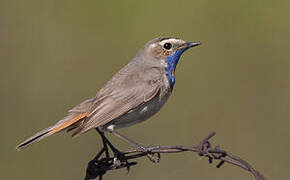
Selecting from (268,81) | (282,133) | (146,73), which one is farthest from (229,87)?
(146,73)

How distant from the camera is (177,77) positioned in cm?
1072

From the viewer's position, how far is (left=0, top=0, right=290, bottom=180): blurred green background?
30.6 ft

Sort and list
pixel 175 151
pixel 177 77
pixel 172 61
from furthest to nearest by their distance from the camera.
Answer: pixel 177 77 → pixel 172 61 → pixel 175 151

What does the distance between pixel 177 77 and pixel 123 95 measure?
3695 millimetres

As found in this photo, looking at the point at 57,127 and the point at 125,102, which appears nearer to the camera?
the point at 57,127

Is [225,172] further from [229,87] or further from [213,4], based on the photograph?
[213,4]

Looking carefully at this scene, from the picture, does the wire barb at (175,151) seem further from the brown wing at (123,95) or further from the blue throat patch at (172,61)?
the blue throat patch at (172,61)

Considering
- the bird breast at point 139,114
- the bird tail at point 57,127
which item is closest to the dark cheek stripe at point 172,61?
the bird breast at point 139,114

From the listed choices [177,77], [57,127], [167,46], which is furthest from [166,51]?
[177,77]

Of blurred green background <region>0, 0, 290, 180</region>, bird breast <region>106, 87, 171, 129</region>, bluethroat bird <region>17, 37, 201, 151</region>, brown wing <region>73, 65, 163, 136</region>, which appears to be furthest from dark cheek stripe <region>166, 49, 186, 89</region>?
blurred green background <region>0, 0, 290, 180</region>

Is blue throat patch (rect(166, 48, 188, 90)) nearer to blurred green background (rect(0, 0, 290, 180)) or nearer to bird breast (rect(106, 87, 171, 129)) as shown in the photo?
bird breast (rect(106, 87, 171, 129))

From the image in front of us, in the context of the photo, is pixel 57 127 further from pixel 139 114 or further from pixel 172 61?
pixel 172 61

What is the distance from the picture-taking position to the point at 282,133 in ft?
30.6

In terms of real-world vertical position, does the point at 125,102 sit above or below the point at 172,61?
below
